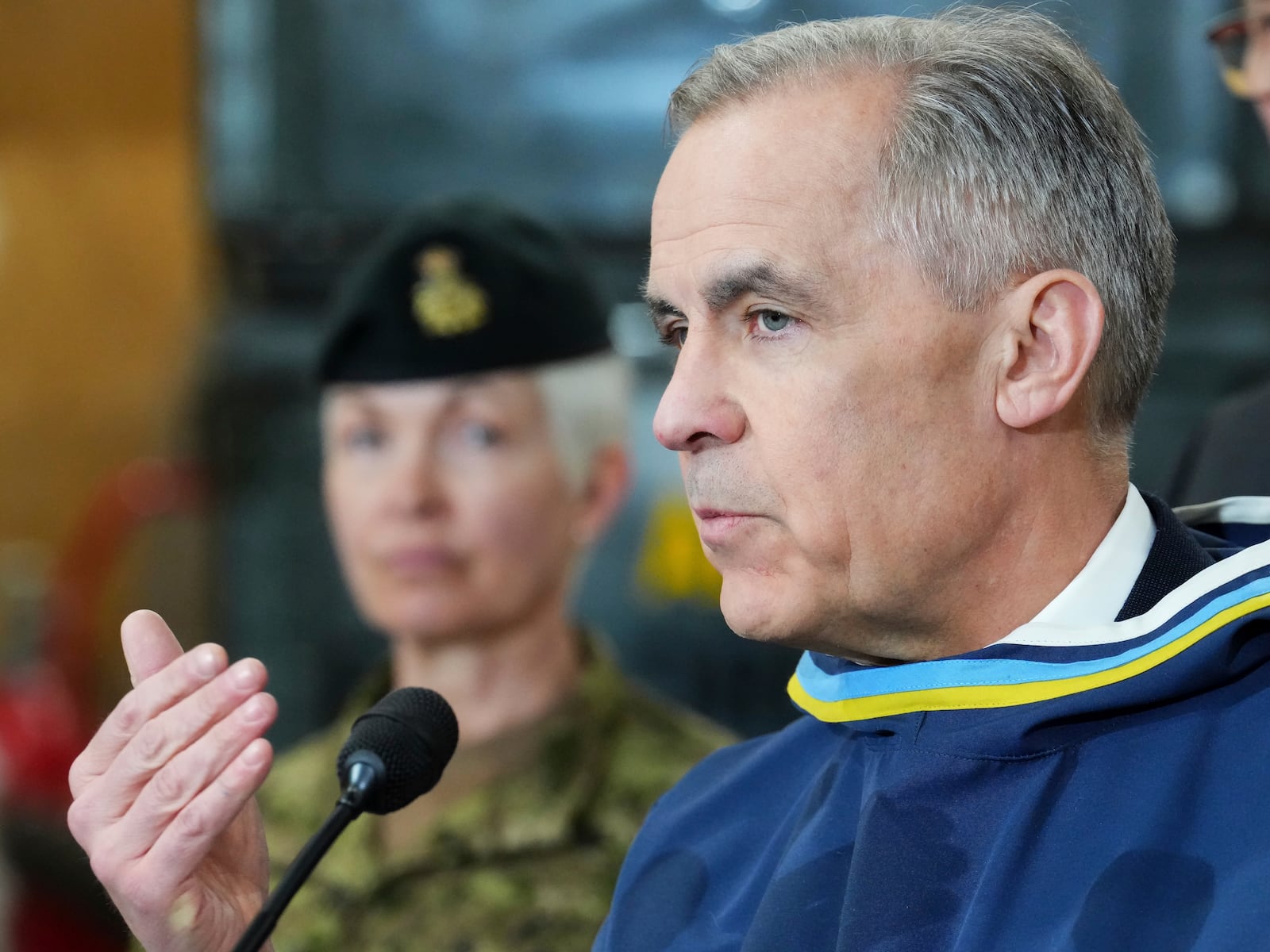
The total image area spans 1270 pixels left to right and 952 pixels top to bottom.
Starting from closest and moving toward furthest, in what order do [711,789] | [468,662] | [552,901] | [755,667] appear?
[711,789], [552,901], [468,662], [755,667]

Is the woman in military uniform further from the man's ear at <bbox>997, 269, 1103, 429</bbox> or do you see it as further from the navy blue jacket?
the man's ear at <bbox>997, 269, 1103, 429</bbox>

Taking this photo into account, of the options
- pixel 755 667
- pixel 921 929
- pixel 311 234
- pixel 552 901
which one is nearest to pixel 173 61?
pixel 311 234

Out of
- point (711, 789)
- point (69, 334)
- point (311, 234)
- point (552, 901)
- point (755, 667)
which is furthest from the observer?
point (69, 334)

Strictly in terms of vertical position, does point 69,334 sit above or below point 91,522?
above

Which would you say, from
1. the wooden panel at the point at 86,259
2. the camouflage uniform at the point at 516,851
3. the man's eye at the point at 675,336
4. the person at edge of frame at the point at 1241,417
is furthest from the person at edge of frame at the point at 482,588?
the wooden panel at the point at 86,259

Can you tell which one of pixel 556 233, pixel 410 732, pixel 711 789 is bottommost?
pixel 711 789

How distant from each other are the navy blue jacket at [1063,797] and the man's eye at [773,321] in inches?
10.3

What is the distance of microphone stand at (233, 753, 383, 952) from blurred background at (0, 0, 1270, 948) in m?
2.53

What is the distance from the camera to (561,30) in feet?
12.8

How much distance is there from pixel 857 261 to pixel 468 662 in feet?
3.92

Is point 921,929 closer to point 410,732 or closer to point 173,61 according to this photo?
point 410,732

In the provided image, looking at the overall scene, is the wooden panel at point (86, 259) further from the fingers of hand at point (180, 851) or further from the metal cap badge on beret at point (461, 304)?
the fingers of hand at point (180, 851)

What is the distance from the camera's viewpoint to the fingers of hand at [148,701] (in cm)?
108

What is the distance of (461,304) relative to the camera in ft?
7.07
